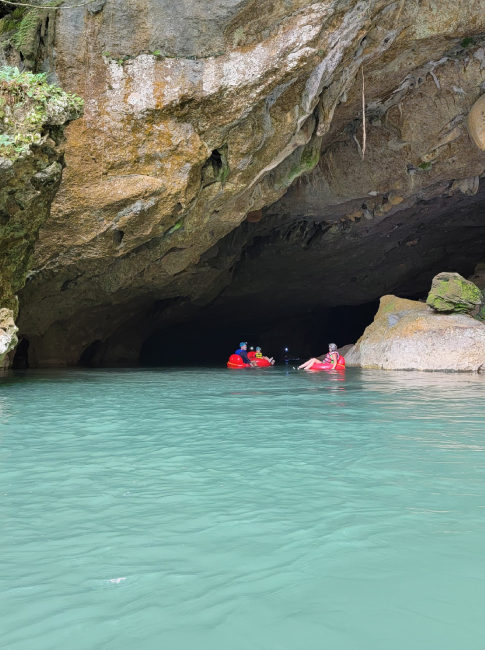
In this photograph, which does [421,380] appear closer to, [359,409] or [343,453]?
[359,409]

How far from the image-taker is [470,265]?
24.1m

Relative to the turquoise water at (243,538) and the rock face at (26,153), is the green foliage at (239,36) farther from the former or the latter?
the turquoise water at (243,538)

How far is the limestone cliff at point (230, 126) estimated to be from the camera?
31.6 feet

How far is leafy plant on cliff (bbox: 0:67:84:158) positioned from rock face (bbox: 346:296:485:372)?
9343 millimetres

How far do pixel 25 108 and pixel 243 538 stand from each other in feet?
26.6

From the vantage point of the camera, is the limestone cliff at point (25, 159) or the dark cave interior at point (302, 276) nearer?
the limestone cliff at point (25, 159)

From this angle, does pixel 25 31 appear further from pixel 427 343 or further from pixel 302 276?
pixel 302 276

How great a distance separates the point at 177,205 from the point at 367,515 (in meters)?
9.18

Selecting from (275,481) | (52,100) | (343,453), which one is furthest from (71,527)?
(52,100)

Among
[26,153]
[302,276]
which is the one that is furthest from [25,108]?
[302,276]

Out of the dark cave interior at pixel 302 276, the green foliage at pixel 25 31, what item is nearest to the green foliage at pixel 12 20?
the green foliage at pixel 25 31

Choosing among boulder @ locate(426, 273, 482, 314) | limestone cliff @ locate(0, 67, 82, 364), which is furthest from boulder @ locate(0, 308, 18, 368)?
boulder @ locate(426, 273, 482, 314)

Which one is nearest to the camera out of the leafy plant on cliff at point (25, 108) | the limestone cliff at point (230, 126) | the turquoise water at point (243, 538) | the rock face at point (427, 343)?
the turquoise water at point (243, 538)

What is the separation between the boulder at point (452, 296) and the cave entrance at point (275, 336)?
46.3 ft
